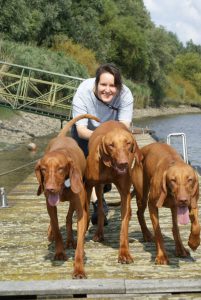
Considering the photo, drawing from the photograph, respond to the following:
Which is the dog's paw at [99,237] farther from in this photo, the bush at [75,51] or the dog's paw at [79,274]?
the bush at [75,51]

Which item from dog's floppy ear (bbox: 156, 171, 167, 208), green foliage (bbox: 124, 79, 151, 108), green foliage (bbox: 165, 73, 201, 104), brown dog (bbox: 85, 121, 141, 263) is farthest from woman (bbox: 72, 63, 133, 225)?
green foliage (bbox: 165, 73, 201, 104)

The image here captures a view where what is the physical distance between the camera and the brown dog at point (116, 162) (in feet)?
14.7

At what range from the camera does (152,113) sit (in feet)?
190

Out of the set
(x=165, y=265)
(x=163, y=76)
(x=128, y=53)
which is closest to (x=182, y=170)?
(x=165, y=265)

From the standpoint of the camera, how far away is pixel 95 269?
4.49m

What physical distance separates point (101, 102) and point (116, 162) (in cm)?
155

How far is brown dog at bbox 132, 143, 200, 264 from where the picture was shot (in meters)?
4.14

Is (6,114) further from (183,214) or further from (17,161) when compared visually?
(183,214)

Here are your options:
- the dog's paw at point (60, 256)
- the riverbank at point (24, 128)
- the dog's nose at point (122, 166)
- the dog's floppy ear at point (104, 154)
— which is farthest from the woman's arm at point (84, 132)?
the riverbank at point (24, 128)

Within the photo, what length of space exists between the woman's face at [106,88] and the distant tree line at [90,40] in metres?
23.1

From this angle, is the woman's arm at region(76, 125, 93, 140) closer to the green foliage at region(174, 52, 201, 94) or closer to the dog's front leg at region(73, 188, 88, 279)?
the dog's front leg at region(73, 188, 88, 279)

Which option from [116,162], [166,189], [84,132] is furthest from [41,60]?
[166,189]

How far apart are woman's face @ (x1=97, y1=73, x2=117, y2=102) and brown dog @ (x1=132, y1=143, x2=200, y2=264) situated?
739 mm

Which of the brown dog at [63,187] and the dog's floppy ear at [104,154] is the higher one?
the dog's floppy ear at [104,154]
